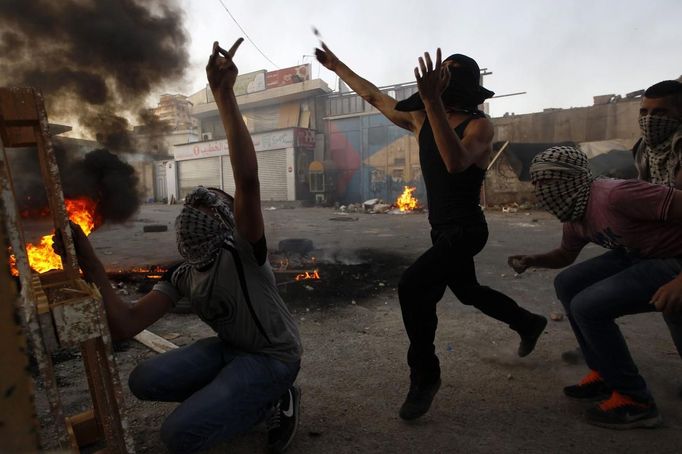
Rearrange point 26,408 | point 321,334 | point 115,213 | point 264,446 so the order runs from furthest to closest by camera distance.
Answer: point 115,213, point 321,334, point 264,446, point 26,408

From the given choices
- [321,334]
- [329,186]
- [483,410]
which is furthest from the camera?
[329,186]

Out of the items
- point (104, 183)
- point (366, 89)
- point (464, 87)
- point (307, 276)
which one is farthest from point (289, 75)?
point (464, 87)

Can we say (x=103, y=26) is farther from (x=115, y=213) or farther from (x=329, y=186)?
(x=329, y=186)

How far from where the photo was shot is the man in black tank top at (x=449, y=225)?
2379 mm

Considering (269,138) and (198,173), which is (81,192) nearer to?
(269,138)

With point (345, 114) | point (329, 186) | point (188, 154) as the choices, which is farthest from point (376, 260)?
point (188, 154)

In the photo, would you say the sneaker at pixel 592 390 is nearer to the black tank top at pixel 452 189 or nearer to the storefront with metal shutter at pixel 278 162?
the black tank top at pixel 452 189

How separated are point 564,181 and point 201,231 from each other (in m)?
1.92

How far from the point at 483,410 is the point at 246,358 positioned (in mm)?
1424

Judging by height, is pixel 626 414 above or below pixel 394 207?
above

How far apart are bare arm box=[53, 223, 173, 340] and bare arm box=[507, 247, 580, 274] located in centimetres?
230

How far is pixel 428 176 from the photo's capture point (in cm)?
265

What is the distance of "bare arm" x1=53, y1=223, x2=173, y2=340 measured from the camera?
1.84 m

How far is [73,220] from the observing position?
779 cm
